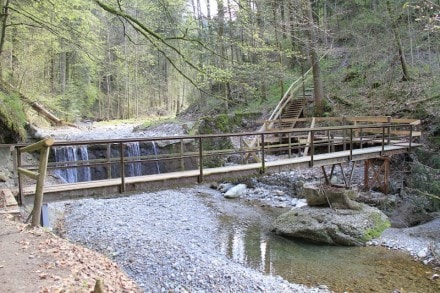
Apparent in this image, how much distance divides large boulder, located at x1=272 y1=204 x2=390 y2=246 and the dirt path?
557 centimetres

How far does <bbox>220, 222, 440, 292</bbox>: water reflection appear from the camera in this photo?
6.71 metres

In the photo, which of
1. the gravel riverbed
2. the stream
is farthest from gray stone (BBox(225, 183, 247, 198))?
the stream

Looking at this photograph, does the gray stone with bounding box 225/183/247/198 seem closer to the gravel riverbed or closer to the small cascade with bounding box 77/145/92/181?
the gravel riverbed

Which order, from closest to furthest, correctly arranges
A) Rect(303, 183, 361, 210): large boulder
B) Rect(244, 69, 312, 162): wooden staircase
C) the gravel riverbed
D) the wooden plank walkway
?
the wooden plank walkway → the gravel riverbed → Rect(303, 183, 361, 210): large boulder → Rect(244, 69, 312, 162): wooden staircase

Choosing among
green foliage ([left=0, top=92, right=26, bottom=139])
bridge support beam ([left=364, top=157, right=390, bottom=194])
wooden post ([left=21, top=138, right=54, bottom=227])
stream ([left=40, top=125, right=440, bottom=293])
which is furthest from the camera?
green foliage ([left=0, top=92, right=26, bottom=139])

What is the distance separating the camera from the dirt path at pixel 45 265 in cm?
362

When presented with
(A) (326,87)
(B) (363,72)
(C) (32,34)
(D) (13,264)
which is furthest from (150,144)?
(D) (13,264)

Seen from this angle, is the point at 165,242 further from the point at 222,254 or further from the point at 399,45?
the point at 399,45

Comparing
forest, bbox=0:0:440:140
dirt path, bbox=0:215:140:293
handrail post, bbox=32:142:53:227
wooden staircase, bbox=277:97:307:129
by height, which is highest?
forest, bbox=0:0:440:140

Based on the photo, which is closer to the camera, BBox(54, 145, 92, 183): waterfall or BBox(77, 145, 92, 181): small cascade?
BBox(54, 145, 92, 183): waterfall

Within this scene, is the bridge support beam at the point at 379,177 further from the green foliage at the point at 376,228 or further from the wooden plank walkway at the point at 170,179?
the green foliage at the point at 376,228

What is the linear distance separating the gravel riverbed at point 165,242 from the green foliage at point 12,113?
13.5 feet

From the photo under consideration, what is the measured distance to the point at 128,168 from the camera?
15969mm

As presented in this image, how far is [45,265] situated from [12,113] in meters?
12.0
